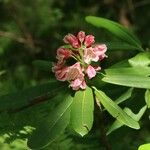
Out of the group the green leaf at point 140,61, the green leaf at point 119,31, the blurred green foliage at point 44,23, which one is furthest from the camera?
the blurred green foliage at point 44,23

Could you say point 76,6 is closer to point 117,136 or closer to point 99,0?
point 99,0

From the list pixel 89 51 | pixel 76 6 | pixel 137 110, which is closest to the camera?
pixel 89 51

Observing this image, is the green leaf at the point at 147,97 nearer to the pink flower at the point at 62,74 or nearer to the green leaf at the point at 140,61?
the green leaf at the point at 140,61

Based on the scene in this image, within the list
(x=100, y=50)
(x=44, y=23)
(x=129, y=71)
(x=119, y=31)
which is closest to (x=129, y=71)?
(x=129, y=71)

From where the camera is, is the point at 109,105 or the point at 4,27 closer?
the point at 109,105

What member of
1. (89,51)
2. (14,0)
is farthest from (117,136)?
(14,0)

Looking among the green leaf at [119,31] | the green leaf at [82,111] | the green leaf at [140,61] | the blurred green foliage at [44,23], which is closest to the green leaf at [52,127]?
the green leaf at [82,111]
